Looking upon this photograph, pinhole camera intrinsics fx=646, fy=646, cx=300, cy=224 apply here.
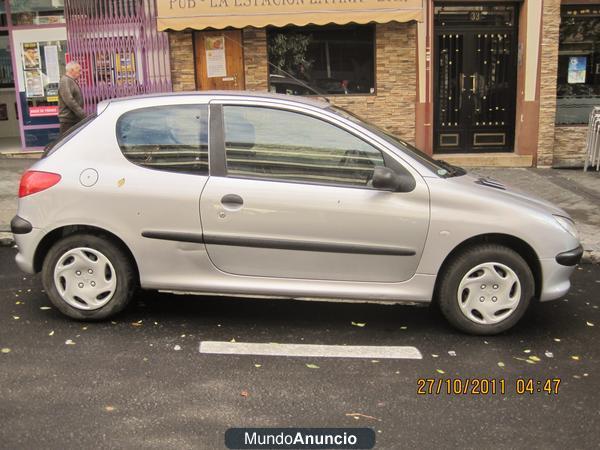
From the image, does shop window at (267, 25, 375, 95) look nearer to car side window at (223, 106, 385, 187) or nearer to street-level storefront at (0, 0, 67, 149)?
street-level storefront at (0, 0, 67, 149)

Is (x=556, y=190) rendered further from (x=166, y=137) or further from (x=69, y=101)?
(x=69, y=101)

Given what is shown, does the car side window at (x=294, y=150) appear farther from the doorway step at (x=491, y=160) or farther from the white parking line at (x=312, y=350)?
the doorway step at (x=491, y=160)

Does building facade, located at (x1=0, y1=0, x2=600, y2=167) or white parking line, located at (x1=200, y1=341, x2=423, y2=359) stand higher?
building facade, located at (x1=0, y1=0, x2=600, y2=167)

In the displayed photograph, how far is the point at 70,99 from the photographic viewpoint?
8.62m

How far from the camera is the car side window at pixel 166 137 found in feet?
14.9

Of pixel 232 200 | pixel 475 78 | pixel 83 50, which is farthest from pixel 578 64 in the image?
pixel 232 200

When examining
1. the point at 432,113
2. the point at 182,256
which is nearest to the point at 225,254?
the point at 182,256

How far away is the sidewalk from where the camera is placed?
23.3 feet

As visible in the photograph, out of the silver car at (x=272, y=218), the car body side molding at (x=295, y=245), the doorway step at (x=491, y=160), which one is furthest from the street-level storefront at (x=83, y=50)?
the car body side molding at (x=295, y=245)

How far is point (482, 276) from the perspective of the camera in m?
4.46

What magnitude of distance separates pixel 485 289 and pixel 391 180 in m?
1.02

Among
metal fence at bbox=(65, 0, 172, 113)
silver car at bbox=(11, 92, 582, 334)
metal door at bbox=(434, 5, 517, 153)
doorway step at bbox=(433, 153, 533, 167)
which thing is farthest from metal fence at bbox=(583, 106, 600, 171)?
metal fence at bbox=(65, 0, 172, 113)

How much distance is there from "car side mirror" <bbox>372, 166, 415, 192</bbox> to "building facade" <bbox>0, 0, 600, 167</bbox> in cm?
714

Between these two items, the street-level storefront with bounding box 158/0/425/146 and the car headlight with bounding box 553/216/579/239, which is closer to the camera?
the car headlight with bounding box 553/216/579/239
